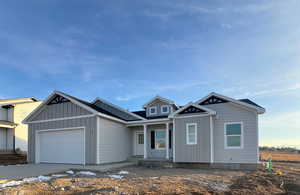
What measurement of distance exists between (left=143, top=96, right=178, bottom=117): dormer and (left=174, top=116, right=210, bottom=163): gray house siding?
10.1ft

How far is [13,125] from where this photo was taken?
832 inches

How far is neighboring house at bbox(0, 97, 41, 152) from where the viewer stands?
21.0m

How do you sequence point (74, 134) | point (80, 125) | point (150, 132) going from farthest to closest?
point (150, 132) → point (74, 134) → point (80, 125)

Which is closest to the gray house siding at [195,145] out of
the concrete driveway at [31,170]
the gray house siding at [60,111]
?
the concrete driveway at [31,170]

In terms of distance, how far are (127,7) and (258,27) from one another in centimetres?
746

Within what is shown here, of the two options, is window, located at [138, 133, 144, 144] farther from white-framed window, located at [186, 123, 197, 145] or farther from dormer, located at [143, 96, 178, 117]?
white-framed window, located at [186, 123, 197, 145]

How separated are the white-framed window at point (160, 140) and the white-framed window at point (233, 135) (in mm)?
4559

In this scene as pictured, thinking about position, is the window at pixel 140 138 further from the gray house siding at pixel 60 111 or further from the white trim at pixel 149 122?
the gray house siding at pixel 60 111

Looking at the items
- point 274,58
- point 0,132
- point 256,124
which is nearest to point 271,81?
point 274,58

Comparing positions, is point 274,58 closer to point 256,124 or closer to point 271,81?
point 271,81

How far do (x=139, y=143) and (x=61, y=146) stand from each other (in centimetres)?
561

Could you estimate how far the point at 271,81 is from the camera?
51.9 ft

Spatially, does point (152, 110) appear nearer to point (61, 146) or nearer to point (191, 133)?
point (191, 133)

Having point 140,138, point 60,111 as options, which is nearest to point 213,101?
point 140,138
